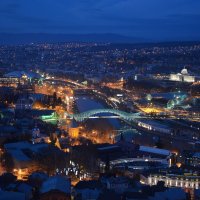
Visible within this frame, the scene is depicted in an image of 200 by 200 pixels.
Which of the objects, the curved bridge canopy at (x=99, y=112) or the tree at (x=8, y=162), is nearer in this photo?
the tree at (x=8, y=162)

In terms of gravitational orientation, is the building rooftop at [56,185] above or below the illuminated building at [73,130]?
above

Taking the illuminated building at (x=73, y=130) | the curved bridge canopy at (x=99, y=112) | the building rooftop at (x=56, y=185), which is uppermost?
the building rooftop at (x=56, y=185)

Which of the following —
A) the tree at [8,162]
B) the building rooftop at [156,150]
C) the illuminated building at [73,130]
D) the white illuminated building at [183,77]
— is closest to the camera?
the tree at [8,162]

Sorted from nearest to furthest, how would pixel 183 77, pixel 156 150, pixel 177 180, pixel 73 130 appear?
1. pixel 177 180
2. pixel 156 150
3. pixel 73 130
4. pixel 183 77

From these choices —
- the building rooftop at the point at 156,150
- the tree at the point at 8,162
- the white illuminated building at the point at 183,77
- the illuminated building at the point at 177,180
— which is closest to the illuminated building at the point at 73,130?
the building rooftop at the point at 156,150

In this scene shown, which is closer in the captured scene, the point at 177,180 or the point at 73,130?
the point at 177,180

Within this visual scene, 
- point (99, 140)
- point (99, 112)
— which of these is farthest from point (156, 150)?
point (99, 112)

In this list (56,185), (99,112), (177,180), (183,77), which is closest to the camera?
(56,185)

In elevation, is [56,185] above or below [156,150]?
above

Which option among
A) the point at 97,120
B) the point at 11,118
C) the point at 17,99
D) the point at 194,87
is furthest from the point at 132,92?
the point at 11,118

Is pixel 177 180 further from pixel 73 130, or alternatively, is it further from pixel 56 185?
pixel 73 130

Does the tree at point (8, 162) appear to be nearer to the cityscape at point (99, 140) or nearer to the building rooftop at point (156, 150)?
the cityscape at point (99, 140)
